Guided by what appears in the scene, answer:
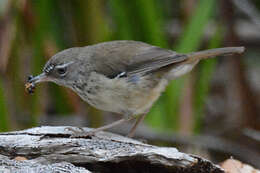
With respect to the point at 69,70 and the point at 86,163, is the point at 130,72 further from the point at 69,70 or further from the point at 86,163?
the point at 86,163

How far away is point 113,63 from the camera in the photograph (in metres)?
4.63

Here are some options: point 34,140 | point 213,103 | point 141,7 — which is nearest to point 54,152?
point 34,140

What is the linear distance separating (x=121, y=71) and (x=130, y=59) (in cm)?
14

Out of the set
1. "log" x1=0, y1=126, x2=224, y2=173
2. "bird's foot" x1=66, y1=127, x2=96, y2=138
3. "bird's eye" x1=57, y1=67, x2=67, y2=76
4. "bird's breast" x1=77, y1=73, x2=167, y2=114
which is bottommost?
"log" x1=0, y1=126, x2=224, y2=173

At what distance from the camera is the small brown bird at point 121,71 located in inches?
176

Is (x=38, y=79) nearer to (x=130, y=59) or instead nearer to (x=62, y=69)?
(x=62, y=69)

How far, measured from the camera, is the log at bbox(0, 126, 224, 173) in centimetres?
301

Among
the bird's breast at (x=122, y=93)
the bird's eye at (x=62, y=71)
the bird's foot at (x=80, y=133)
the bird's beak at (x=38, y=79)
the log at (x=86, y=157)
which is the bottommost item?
the log at (x=86, y=157)

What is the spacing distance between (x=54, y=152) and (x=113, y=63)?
1592 mm

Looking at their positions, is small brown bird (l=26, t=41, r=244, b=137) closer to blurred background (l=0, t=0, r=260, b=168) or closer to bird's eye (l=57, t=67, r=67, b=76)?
bird's eye (l=57, t=67, r=67, b=76)

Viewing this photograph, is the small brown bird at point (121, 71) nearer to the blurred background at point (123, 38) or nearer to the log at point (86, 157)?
the blurred background at point (123, 38)

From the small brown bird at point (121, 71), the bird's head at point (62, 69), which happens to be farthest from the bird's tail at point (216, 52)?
the bird's head at point (62, 69)

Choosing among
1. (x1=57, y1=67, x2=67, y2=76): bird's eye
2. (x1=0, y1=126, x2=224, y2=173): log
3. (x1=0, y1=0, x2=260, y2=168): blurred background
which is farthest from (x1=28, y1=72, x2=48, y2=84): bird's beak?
(x1=0, y1=126, x2=224, y2=173): log

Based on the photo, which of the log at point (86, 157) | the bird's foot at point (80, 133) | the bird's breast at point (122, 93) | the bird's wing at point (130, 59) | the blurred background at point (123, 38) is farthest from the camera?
the blurred background at point (123, 38)
